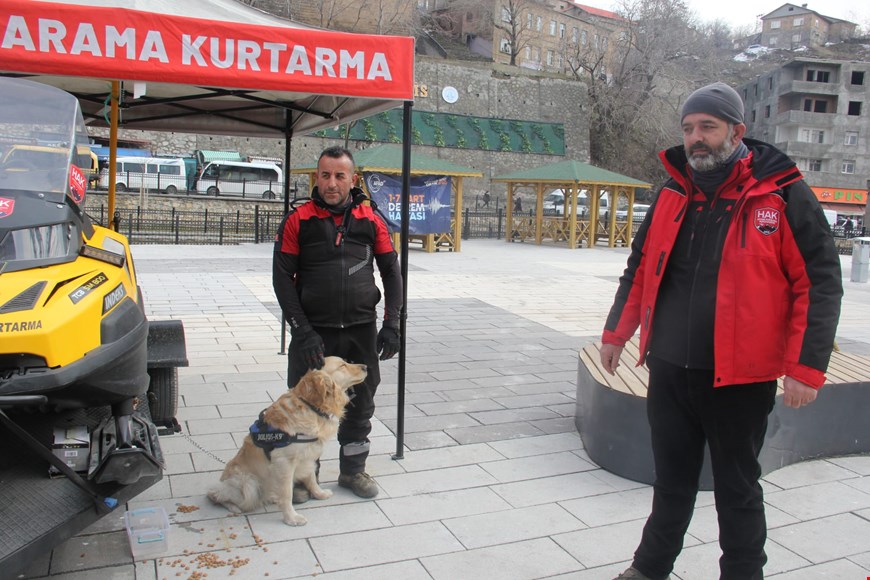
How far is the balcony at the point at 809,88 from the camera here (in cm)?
6781

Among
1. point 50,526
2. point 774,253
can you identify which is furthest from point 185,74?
point 774,253

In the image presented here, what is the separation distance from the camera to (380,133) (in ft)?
149

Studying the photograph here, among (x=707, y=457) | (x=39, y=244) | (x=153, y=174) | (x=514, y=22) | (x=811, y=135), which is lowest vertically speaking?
(x=707, y=457)

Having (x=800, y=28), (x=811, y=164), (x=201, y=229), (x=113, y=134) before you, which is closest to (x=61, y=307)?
(x=113, y=134)

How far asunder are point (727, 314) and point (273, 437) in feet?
7.44

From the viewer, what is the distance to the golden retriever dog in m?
3.65

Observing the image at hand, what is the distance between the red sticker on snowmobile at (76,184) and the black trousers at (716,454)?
2845 mm

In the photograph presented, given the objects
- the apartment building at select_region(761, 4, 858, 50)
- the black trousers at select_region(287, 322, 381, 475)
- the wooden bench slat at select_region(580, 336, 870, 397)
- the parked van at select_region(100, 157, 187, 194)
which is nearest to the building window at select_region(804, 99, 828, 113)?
the apartment building at select_region(761, 4, 858, 50)

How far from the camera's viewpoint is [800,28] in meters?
111

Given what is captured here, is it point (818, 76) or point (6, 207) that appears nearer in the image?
point (6, 207)

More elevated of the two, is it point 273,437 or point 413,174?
point 413,174

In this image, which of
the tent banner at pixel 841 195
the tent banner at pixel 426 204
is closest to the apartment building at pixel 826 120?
the tent banner at pixel 841 195

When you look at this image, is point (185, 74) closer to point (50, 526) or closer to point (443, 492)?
point (50, 526)

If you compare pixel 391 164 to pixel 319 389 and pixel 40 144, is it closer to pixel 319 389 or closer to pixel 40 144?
pixel 40 144
